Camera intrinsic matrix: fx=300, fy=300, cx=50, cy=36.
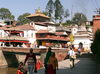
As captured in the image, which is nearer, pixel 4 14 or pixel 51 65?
pixel 51 65

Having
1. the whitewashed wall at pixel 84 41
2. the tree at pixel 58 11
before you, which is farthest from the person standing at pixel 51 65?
the tree at pixel 58 11

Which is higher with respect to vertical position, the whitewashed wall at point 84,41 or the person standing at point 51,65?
the person standing at point 51,65

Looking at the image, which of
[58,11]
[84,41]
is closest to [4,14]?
[58,11]

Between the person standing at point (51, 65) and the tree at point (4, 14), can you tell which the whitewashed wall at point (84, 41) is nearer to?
the tree at point (4, 14)

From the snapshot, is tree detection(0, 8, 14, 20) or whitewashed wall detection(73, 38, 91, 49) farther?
tree detection(0, 8, 14, 20)

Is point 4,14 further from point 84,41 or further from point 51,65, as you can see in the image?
point 51,65

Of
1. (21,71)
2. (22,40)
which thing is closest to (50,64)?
(21,71)

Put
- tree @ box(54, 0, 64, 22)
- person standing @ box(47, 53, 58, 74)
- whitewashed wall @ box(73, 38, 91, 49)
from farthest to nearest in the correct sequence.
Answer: tree @ box(54, 0, 64, 22) < whitewashed wall @ box(73, 38, 91, 49) < person standing @ box(47, 53, 58, 74)

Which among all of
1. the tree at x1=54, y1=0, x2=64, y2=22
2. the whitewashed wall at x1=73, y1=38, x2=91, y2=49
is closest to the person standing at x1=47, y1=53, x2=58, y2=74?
the whitewashed wall at x1=73, y1=38, x2=91, y2=49

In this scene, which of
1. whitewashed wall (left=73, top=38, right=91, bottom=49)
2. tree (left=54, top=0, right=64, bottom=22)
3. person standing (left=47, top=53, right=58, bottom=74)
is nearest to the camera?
person standing (left=47, top=53, right=58, bottom=74)

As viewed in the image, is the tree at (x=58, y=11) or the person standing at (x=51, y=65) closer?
the person standing at (x=51, y=65)

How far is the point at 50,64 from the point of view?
51.9 ft

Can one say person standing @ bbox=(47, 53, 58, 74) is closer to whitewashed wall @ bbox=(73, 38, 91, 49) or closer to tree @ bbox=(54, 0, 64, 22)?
whitewashed wall @ bbox=(73, 38, 91, 49)

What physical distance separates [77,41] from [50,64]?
6524 cm
